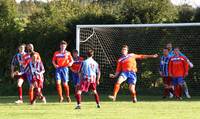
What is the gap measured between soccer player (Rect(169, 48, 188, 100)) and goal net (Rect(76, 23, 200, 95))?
1969mm

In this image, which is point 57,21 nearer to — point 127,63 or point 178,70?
point 178,70

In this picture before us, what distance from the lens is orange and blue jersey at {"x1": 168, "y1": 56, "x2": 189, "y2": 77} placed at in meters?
22.8

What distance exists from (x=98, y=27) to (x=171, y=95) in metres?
4.20

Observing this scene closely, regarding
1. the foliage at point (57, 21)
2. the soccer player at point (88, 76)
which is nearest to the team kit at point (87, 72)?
the soccer player at point (88, 76)

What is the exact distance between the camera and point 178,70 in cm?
2284

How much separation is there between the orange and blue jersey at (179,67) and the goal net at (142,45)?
200cm

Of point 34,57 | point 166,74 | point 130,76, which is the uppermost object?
point 34,57

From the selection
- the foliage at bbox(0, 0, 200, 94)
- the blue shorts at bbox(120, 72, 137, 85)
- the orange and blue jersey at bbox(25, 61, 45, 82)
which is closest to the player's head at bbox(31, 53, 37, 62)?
the orange and blue jersey at bbox(25, 61, 45, 82)

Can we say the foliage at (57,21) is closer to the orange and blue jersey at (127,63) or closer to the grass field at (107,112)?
the orange and blue jersey at (127,63)

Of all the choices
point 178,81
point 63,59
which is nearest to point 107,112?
point 63,59

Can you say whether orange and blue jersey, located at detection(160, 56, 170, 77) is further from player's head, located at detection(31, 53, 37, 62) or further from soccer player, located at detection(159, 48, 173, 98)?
player's head, located at detection(31, 53, 37, 62)

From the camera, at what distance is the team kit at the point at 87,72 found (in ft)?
59.2

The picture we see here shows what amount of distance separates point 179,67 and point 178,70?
4.8 inches

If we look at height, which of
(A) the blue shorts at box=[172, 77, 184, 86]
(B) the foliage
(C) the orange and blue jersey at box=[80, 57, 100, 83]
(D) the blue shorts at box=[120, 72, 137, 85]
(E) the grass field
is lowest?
(E) the grass field
